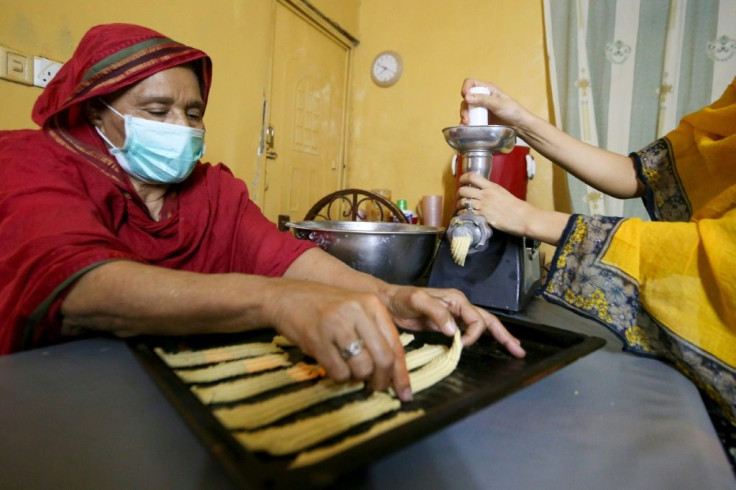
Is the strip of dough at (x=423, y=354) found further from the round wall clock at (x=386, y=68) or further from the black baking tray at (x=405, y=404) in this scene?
the round wall clock at (x=386, y=68)

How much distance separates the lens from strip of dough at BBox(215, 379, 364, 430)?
16.5 inches

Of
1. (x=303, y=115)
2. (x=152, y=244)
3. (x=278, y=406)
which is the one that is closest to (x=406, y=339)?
(x=278, y=406)

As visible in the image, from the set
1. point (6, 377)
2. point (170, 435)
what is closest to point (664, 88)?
point (170, 435)

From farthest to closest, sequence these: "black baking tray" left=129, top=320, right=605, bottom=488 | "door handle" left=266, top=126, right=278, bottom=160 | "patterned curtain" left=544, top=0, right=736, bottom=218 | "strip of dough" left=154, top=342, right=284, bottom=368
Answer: "door handle" left=266, top=126, right=278, bottom=160
"patterned curtain" left=544, top=0, right=736, bottom=218
"strip of dough" left=154, top=342, right=284, bottom=368
"black baking tray" left=129, top=320, right=605, bottom=488

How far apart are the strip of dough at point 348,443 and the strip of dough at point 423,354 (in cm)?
13

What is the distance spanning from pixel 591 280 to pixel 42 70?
5.77 ft

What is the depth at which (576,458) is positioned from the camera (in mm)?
410

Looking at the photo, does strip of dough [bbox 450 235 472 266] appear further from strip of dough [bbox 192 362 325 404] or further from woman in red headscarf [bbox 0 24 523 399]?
strip of dough [bbox 192 362 325 404]

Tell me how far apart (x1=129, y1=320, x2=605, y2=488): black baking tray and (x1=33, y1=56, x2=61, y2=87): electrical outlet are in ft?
4.16

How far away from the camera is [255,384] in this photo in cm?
50

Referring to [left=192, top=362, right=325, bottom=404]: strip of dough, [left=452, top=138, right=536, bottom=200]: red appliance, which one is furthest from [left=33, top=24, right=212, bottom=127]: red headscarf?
[left=452, top=138, right=536, bottom=200]: red appliance

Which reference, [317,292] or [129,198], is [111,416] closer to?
[317,292]

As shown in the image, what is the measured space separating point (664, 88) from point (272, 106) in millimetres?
1917

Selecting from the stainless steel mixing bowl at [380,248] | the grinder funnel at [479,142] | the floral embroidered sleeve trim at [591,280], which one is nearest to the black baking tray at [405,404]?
the floral embroidered sleeve trim at [591,280]
